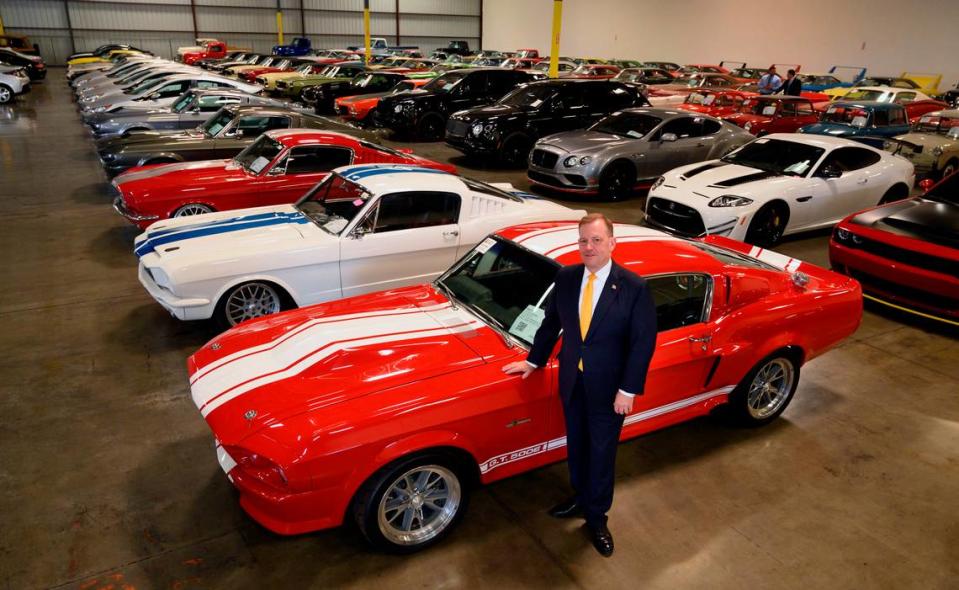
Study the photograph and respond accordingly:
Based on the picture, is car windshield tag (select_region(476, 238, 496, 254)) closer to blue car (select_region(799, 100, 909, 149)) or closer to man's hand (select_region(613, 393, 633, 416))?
man's hand (select_region(613, 393, 633, 416))

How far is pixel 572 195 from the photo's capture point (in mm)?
10625

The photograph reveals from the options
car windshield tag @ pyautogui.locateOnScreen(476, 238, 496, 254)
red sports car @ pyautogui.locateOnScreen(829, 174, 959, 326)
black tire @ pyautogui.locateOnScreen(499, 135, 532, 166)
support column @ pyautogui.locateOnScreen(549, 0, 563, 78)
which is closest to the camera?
car windshield tag @ pyautogui.locateOnScreen(476, 238, 496, 254)

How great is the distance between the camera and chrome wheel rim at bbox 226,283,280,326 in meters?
5.20

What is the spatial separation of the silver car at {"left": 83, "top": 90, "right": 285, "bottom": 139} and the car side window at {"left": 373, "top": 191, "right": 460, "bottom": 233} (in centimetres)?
694

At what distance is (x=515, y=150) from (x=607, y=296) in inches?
398

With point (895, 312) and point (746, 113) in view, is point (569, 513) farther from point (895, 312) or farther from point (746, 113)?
point (746, 113)

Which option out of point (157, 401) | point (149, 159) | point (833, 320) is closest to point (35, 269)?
point (149, 159)

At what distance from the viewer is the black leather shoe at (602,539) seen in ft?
10.2

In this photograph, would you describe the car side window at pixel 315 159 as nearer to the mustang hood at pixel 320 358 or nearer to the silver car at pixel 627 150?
the silver car at pixel 627 150

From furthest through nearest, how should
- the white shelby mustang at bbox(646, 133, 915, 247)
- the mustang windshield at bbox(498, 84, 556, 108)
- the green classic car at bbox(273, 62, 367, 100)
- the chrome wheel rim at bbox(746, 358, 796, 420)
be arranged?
the green classic car at bbox(273, 62, 367, 100), the mustang windshield at bbox(498, 84, 556, 108), the white shelby mustang at bbox(646, 133, 915, 247), the chrome wheel rim at bbox(746, 358, 796, 420)

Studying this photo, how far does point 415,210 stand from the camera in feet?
18.4

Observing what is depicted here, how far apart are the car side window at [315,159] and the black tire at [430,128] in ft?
25.9

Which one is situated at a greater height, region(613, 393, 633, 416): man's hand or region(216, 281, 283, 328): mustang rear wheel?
region(613, 393, 633, 416): man's hand

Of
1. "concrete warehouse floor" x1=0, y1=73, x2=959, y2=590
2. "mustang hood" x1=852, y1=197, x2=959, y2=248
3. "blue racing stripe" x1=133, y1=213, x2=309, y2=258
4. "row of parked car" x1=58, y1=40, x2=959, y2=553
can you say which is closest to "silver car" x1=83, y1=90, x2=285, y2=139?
"row of parked car" x1=58, y1=40, x2=959, y2=553
